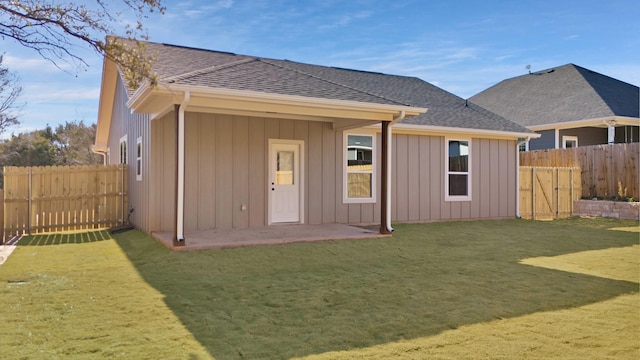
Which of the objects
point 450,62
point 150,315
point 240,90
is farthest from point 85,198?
point 450,62

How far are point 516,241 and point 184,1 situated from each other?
25.9 ft

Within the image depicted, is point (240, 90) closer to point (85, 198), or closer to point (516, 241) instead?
point (85, 198)

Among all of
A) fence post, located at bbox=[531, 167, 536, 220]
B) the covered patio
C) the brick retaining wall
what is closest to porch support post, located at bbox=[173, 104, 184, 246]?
the covered patio

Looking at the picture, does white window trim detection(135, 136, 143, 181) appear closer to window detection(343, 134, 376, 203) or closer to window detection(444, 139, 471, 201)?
window detection(343, 134, 376, 203)

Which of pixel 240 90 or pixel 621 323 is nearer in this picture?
pixel 621 323

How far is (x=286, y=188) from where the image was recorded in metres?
10.1

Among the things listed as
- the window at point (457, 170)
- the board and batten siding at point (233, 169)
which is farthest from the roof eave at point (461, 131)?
the board and batten siding at point (233, 169)

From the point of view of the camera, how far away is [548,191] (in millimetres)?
13594

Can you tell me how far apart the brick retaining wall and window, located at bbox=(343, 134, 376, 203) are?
715 cm

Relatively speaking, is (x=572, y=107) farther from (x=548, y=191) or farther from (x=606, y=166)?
(x=548, y=191)

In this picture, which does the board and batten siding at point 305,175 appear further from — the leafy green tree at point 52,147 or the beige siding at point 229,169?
the leafy green tree at point 52,147

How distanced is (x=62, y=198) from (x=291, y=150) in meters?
5.03

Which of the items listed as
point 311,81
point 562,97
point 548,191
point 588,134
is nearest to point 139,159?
point 311,81

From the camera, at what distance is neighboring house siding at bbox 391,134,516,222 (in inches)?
442
